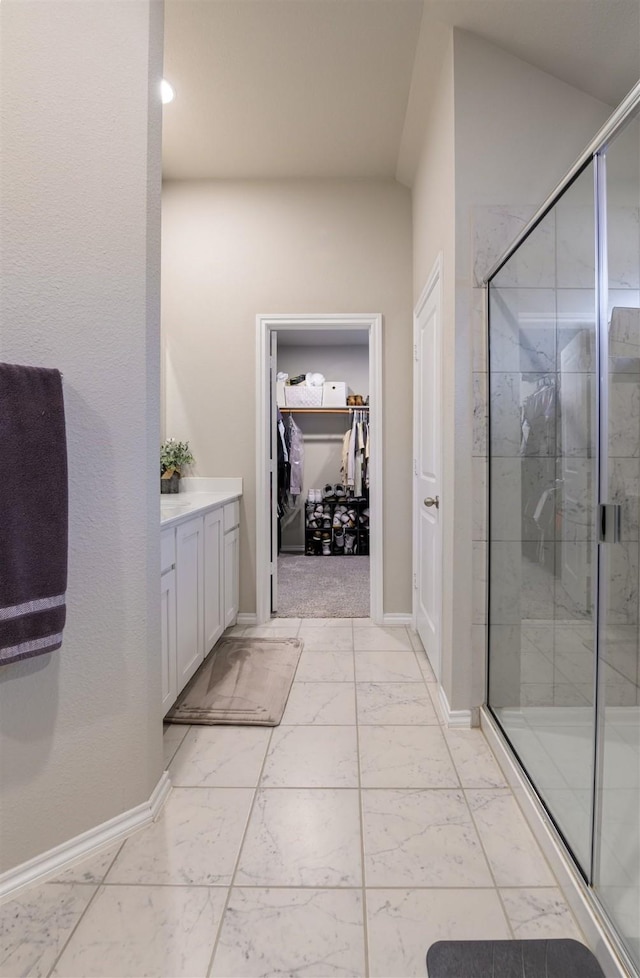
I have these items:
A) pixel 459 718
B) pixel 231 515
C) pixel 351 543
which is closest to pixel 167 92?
pixel 231 515

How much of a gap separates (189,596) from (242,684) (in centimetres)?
52

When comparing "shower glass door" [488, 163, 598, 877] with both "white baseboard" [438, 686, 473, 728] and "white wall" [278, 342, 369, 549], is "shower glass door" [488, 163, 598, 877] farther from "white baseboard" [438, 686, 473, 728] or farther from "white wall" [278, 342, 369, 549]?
"white wall" [278, 342, 369, 549]

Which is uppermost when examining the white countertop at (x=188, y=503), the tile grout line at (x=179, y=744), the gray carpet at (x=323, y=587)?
the white countertop at (x=188, y=503)

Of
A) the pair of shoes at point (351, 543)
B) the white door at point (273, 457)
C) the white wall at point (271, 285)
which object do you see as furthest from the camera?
the pair of shoes at point (351, 543)

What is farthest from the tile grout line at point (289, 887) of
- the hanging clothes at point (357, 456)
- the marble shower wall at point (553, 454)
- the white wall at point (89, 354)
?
the hanging clothes at point (357, 456)

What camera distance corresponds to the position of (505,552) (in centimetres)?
175

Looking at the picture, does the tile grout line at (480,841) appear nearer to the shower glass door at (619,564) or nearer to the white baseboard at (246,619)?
the shower glass door at (619,564)

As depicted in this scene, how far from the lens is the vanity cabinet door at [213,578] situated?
2.30 m

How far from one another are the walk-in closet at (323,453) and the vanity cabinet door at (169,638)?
2542 millimetres

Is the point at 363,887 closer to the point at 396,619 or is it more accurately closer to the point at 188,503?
the point at 188,503

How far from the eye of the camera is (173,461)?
9.59 ft

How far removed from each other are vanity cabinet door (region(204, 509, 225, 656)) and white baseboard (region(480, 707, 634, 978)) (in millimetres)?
1450

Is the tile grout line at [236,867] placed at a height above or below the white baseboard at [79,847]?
below

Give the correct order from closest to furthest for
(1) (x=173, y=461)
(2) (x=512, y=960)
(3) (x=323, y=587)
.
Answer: (2) (x=512, y=960) < (1) (x=173, y=461) < (3) (x=323, y=587)
